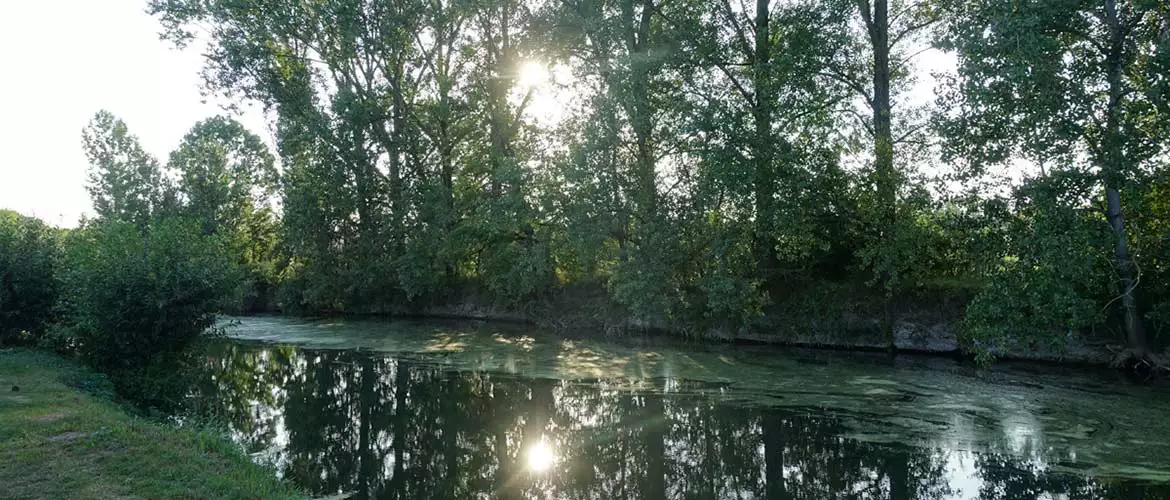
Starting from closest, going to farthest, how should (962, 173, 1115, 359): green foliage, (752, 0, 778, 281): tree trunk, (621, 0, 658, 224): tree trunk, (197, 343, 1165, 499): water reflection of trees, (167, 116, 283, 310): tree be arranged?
(197, 343, 1165, 499): water reflection of trees
(962, 173, 1115, 359): green foliage
(752, 0, 778, 281): tree trunk
(621, 0, 658, 224): tree trunk
(167, 116, 283, 310): tree

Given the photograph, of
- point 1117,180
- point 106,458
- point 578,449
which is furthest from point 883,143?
point 106,458

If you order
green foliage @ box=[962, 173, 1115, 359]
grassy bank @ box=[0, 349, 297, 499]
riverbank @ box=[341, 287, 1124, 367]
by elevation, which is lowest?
grassy bank @ box=[0, 349, 297, 499]

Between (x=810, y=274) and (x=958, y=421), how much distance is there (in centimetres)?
1121

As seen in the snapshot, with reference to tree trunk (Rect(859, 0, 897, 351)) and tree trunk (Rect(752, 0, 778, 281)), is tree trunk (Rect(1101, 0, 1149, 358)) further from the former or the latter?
tree trunk (Rect(752, 0, 778, 281))

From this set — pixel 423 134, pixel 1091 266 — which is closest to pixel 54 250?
pixel 423 134

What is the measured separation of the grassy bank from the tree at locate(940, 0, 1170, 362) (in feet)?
50.4

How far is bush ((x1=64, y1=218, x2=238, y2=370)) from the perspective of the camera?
12.5 meters

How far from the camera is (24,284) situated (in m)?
16.6

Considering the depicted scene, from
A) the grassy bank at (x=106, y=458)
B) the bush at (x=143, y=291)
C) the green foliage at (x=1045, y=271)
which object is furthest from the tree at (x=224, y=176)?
the green foliage at (x=1045, y=271)

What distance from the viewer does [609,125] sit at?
22.3m

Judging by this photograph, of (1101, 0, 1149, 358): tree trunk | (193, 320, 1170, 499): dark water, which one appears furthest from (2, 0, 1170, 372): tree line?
(193, 320, 1170, 499): dark water

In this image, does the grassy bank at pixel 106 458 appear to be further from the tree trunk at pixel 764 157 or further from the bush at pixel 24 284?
the tree trunk at pixel 764 157

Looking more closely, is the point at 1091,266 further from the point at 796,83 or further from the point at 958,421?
the point at 796,83

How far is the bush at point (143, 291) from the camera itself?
12.5 m
